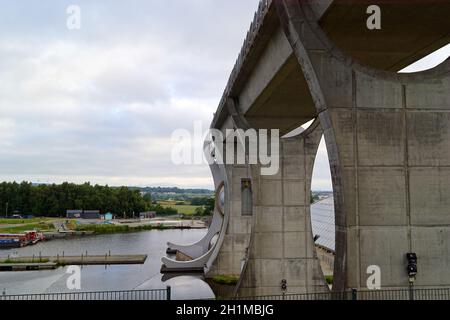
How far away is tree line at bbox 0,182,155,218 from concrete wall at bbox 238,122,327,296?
9958 cm

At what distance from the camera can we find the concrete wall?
21078 millimetres

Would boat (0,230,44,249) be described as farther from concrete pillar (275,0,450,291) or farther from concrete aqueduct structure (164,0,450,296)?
concrete pillar (275,0,450,291)

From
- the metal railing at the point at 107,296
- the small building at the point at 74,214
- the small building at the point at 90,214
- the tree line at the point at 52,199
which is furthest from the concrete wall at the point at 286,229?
the tree line at the point at 52,199

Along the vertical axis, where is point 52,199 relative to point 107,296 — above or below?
above

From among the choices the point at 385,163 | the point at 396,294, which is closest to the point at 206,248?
the point at 396,294

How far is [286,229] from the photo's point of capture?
21.7 m

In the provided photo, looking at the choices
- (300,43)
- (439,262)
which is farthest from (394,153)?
(300,43)

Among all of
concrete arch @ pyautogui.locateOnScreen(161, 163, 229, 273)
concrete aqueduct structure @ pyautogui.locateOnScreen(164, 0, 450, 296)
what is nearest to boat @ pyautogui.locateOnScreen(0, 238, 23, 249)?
concrete arch @ pyautogui.locateOnScreen(161, 163, 229, 273)

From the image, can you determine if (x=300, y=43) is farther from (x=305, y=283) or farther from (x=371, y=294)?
(x=305, y=283)


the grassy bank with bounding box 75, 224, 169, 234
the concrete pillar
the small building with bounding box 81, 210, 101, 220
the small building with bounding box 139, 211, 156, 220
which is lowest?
the grassy bank with bounding box 75, 224, 169, 234

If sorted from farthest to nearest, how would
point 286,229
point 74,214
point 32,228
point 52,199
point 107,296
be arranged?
1. point 52,199
2. point 74,214
3. point 32,228
4. point 286,229
5. point 107,296

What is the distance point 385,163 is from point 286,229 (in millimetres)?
11747

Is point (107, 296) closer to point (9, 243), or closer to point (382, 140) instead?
point (382, 140)
